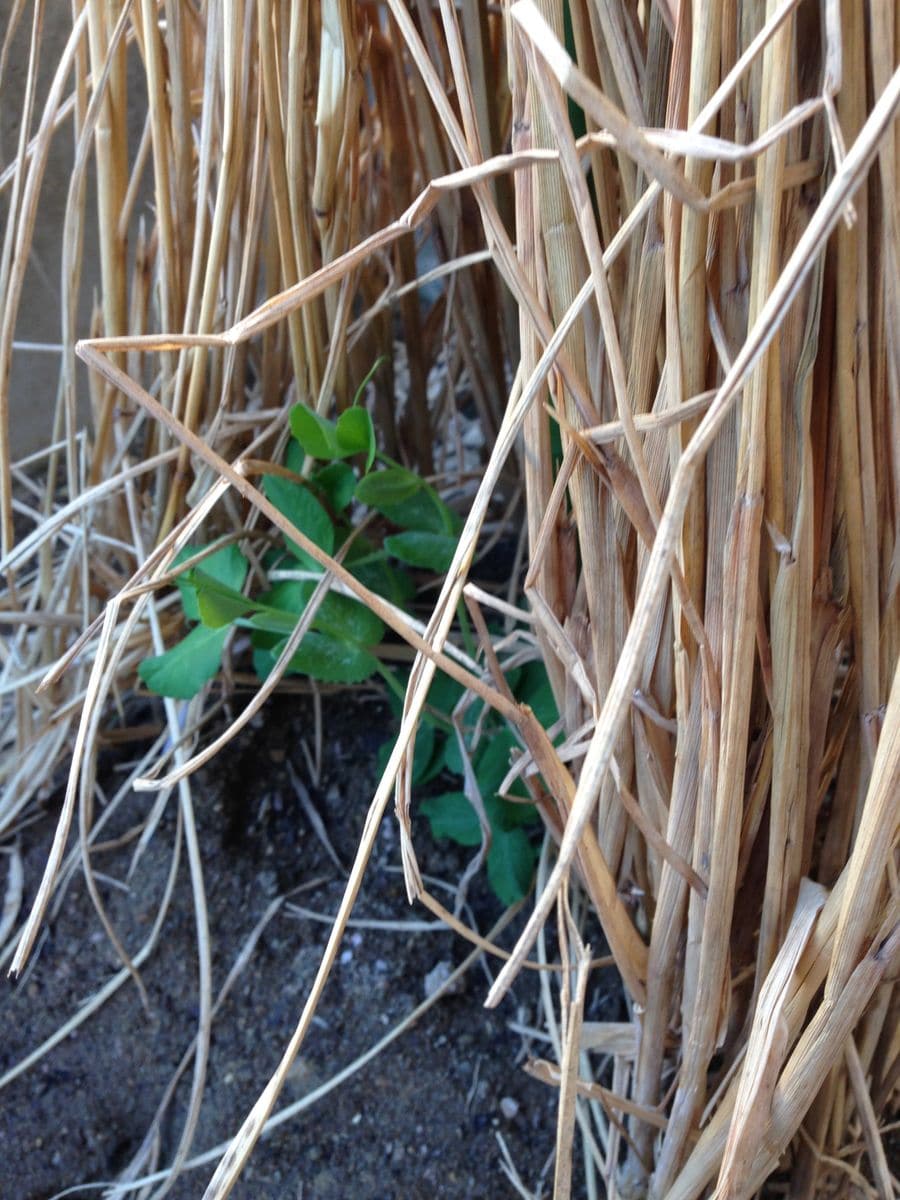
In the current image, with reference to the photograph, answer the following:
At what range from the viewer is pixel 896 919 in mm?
397

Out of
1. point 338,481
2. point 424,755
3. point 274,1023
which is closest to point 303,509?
point 338,481

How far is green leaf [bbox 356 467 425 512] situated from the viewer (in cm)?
61

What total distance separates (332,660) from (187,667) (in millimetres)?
92

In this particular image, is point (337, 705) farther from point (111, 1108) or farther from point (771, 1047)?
point (771, 1047)

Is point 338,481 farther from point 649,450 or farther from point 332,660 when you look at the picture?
point 649,450

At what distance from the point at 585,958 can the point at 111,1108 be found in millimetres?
454

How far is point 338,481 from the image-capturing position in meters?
0.66

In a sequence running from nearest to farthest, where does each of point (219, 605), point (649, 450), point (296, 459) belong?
point (649, 450)
point (219, 605)
point (296, 459)

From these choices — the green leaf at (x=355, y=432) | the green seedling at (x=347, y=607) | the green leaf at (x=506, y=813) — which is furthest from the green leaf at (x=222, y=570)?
the green leaf at (x=506, y=813)

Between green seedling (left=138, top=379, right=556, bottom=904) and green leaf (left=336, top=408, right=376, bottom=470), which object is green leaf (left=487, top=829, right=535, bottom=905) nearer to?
green seedling (left=138, top=379, right=556, bottom=904)

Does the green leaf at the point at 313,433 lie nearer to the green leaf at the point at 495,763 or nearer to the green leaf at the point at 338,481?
the green leaf at the point at 338,481

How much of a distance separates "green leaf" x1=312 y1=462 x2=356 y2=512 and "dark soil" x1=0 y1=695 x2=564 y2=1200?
244mm

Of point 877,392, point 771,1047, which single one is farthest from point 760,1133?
point 877,392

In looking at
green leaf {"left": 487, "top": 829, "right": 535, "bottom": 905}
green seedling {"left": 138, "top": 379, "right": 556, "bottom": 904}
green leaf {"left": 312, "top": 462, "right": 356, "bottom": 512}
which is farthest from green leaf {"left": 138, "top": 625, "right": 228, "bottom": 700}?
green leaf {"left": 487, "top": 829, "right": 535, "bottom": 905}
